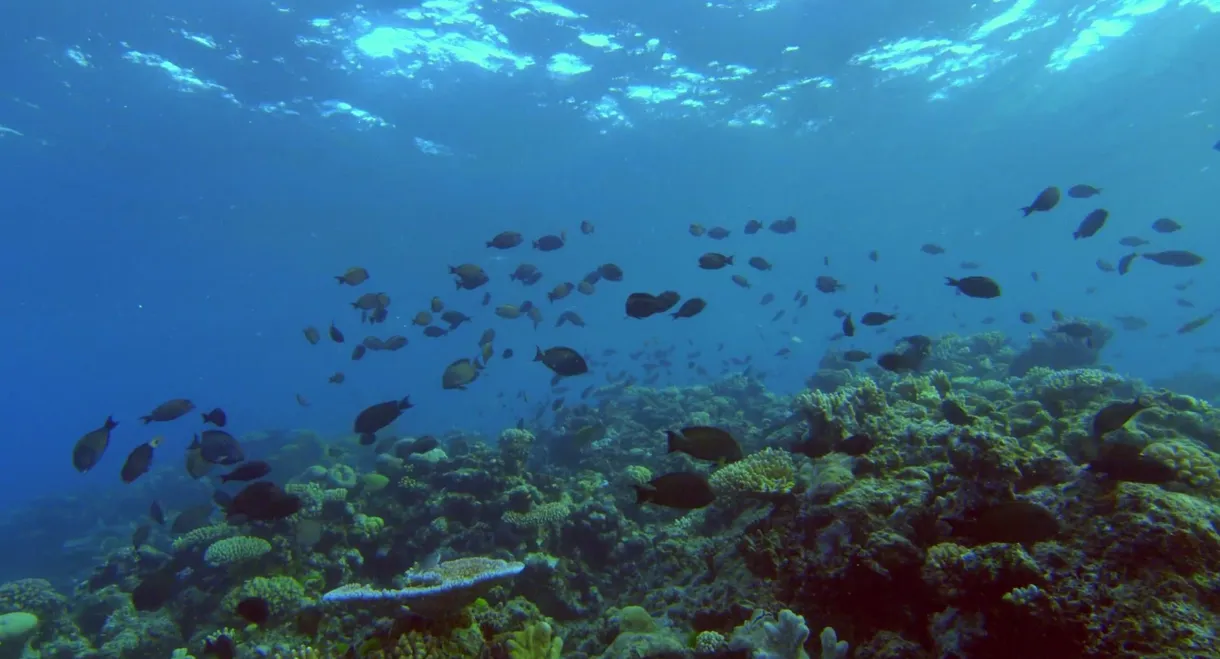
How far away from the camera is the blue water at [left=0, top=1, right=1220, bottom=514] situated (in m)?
23.3

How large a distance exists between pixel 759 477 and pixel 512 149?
1232 inches

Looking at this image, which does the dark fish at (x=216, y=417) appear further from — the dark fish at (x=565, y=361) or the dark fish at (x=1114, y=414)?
the dark fish at (x=1114, y=414)

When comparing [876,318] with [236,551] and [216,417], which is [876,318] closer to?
[236,551]

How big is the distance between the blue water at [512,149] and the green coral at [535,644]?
2197 cm

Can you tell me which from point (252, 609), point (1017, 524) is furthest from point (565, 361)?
point (1017, 524)

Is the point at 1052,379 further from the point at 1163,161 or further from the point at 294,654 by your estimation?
the point at 1163,161

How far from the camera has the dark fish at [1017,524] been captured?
12.0ft

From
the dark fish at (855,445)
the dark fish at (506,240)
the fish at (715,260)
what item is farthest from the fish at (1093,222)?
the dark fish at (506,240)

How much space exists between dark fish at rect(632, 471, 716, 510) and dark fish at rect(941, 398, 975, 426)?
11.8ft

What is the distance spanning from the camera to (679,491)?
4.79 metres

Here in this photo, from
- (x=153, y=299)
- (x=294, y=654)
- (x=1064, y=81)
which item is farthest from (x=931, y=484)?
(x=153, y=299)

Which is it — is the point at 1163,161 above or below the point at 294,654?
above

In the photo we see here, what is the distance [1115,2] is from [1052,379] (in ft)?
76.8

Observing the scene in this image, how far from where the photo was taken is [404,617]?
4.48 meters
